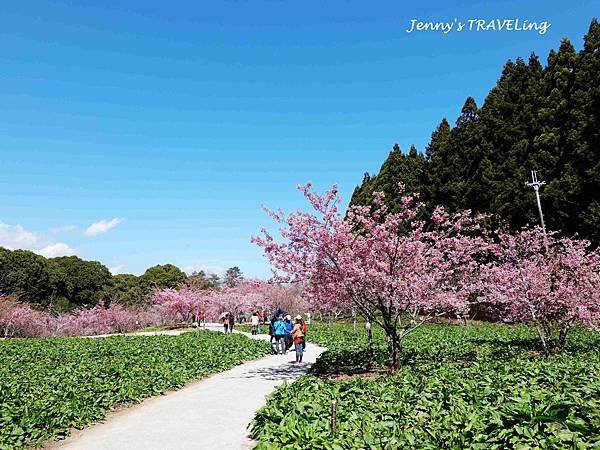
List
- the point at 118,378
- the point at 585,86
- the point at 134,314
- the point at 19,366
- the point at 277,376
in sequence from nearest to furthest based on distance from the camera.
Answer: the point at 118,378
the point at 277,376
the point at 19,366
the point at 585,86
the point at 134,314

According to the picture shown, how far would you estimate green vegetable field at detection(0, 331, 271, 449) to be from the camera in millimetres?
7598

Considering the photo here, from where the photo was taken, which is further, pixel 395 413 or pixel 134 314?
pixel 134 314

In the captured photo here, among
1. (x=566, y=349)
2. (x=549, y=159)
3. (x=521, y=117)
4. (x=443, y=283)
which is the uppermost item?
(x=521, y=117)

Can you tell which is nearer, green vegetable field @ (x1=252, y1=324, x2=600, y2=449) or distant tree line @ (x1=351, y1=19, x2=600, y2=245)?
green vegetable field @ (x1=252, y1=324, x2=600, y2=449)

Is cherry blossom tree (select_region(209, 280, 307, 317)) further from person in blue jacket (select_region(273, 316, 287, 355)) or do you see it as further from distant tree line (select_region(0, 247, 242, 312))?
person in blue jacket (select_region(273, 316, 287, 355))

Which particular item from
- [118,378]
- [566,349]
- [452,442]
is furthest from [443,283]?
[118,378]

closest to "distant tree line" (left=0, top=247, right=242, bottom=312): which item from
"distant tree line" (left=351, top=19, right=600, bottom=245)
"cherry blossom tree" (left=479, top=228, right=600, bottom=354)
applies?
"distant tree line" (left=351, top=19, right=600, bottom=245)

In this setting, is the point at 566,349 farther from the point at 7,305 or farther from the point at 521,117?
the point at 7,305

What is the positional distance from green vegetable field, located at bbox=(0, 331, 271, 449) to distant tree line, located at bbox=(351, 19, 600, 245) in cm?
2081

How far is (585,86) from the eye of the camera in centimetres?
2862

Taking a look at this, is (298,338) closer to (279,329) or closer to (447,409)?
(279,329)

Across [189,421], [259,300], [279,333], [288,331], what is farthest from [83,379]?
[259,300]

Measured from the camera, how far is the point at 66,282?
58938mm

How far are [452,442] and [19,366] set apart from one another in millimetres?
14278
